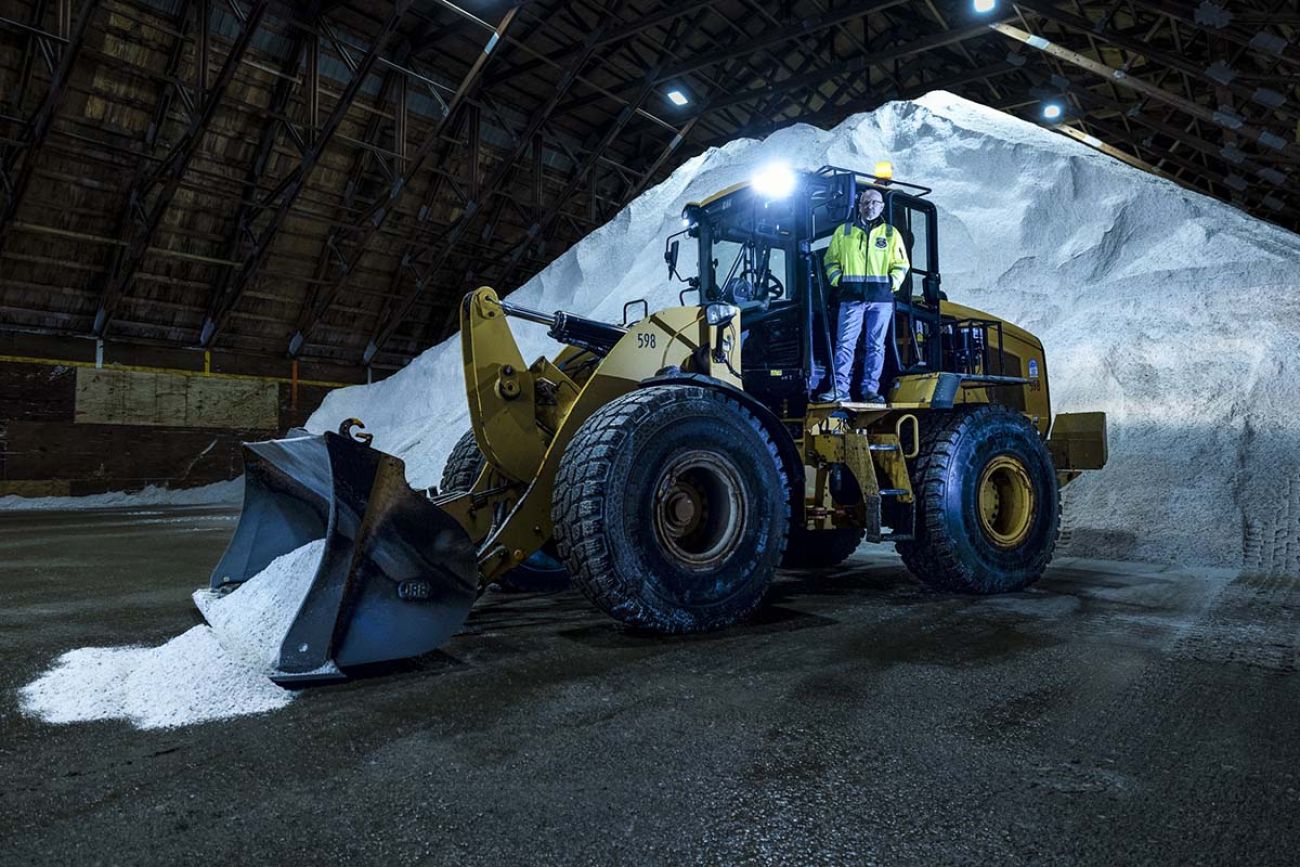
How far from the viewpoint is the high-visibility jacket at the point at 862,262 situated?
16.2 ft

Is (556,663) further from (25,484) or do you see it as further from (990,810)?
(25,484)

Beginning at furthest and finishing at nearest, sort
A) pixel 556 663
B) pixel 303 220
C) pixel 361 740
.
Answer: pixel 303 220, pixel 556 663, pixel 361 740

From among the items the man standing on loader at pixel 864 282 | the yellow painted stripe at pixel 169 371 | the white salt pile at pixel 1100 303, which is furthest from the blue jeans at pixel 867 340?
the yellow painted stripe at pixel 169 371

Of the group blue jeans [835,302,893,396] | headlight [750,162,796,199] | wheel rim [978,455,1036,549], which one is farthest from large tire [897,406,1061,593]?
headlight [750,162,796,199]

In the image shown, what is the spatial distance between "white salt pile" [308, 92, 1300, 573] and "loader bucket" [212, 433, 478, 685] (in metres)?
6.20

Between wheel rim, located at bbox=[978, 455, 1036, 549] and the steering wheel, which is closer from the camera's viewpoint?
the steering wheel

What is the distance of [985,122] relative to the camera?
15391 mm

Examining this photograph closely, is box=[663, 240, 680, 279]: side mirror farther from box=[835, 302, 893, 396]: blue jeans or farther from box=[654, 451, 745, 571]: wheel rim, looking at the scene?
box=[654, 451, 745, 571]: wheel rim

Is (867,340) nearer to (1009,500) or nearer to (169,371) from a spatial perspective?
(1009,500)

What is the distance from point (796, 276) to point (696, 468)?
178 cm

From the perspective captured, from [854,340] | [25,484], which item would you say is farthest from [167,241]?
[854,340]

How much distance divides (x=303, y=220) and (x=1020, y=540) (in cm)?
1529

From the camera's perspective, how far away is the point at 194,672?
3.06m

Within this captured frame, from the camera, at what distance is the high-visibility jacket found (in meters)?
4.94
